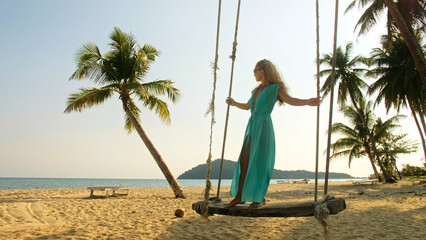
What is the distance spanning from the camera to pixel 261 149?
299cm

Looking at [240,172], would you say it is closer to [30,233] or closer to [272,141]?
[272,141]

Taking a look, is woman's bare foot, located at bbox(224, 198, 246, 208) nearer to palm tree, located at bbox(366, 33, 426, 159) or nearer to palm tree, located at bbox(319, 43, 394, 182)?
palm tree, located at bbox(366, 33, 426, 159)

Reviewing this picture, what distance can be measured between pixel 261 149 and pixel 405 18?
36.9 feet

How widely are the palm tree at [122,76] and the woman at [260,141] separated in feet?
31.9

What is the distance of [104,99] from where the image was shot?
13133 millimetres

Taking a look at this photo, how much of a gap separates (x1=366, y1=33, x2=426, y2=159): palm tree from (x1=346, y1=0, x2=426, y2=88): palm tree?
311 centimetres

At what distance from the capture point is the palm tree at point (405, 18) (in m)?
8.34

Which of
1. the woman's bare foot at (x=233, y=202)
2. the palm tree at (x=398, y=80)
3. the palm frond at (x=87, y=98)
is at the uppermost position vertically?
the palm tree at (x=398, y=80)

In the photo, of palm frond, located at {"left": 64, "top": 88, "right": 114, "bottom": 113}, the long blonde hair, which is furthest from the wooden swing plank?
palm frond, located at {"left": 64, "top": 88, "right": 114, "bottom": 113}

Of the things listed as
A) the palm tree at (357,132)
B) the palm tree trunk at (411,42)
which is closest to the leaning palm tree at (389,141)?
the palm tree at (357,132)

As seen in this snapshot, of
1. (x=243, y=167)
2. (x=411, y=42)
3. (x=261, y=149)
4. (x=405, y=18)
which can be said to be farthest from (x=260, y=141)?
(x=405, y=18)

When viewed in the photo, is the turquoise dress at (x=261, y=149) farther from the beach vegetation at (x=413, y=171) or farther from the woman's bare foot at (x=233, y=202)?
the beach vegetation at (x=413, y=171)

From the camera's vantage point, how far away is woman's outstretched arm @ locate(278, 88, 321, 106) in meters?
2.74

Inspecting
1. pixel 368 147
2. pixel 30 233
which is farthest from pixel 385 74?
pixel 30 233
